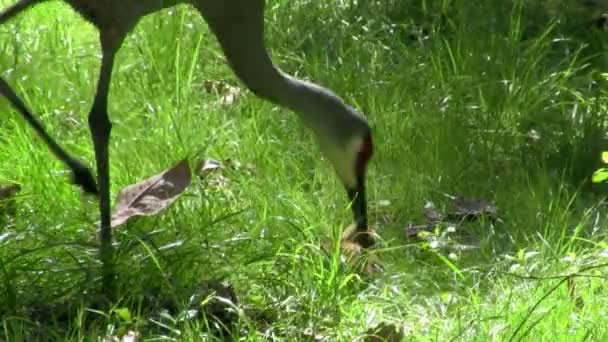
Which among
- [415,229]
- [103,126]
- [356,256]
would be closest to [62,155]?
[103,126]

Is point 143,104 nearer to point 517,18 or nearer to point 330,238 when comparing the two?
point 330,238

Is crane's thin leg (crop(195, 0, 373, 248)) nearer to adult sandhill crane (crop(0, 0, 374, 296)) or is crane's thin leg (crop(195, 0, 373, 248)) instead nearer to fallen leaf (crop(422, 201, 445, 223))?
adult sandhill crane (crop(0, 0, 374, 296))

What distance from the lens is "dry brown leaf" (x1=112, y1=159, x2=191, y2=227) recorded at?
3.27 m

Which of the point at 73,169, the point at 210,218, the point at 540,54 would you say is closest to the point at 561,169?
the point at 540,54

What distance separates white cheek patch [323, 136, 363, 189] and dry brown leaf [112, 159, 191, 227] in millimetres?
687

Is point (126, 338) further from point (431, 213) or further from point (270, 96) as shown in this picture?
point (431, 213)

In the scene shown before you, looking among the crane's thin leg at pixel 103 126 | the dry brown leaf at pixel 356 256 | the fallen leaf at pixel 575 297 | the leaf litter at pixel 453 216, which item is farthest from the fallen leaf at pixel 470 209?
the crane's thin leg at pixel 103 126

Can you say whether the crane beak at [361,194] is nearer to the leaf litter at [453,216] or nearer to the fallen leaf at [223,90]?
the leaf litter at [453,216]

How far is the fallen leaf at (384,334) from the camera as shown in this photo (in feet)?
9.77

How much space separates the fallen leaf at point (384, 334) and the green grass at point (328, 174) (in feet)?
0.20

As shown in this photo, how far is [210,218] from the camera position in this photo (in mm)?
3605

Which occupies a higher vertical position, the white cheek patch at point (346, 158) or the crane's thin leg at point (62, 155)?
the crane's thin leg at point (62, 155)

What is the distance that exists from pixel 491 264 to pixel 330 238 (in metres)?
0.47

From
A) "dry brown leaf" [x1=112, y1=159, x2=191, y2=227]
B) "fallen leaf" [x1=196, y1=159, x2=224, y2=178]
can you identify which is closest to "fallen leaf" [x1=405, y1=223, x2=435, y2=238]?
"fallen leaf" [x1=196, y1=159, x2=224, y2=178]
